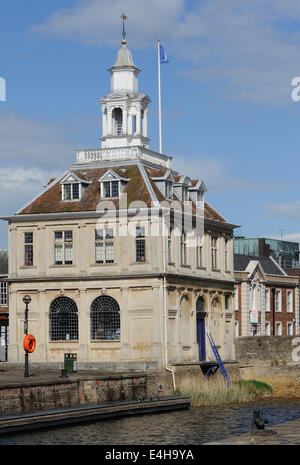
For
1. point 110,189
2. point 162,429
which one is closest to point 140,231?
point 110,189

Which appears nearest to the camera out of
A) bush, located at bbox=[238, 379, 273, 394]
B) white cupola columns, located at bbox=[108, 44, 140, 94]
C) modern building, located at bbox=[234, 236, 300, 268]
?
bush, located at bbox=[238, 379, 273, 394]

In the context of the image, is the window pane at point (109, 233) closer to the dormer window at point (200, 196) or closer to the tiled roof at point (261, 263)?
the dormer window at point (200, 196)

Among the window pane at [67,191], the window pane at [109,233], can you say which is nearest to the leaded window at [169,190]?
the window pane at [109,233]

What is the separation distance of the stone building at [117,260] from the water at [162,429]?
7.28m

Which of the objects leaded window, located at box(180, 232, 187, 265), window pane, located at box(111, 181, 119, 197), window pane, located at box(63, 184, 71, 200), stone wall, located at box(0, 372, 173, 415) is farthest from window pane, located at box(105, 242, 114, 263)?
stone wall, located at box(0, 372, 173, 415)

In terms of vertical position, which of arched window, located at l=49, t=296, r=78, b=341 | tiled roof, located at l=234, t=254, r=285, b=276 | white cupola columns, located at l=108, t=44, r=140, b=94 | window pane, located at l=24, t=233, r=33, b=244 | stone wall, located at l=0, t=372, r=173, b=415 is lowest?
stone wall, located at l=0, t=372, r=173, b=415

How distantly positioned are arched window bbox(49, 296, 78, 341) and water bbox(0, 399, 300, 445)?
33.3 ft

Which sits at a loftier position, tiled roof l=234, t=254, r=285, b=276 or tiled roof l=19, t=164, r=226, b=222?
tiled roof l=19, t=164, r=226, b=222

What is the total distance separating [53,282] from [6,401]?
18.7m

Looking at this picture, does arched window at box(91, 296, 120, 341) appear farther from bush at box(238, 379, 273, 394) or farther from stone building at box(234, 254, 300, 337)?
stone building at box(234, 254, 300, 337)

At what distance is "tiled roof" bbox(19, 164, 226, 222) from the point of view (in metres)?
63.9

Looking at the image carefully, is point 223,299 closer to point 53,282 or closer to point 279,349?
point 279,349

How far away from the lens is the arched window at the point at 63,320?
63.8 m
